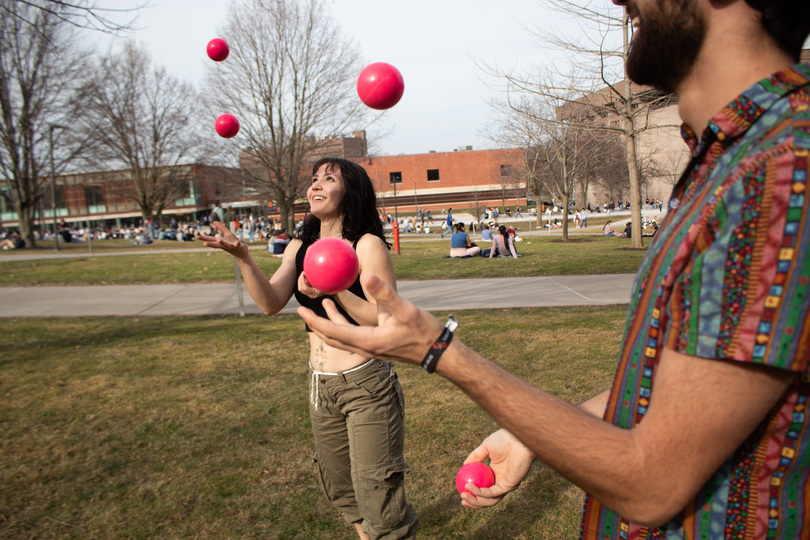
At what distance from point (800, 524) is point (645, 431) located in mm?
363

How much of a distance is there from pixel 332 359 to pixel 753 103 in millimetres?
2218

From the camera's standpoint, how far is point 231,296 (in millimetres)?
10836

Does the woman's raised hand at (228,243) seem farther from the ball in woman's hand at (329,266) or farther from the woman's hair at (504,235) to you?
the woman's hair at (504,235)

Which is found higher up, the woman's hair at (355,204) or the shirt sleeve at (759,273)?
the woman's hair at (355,204)

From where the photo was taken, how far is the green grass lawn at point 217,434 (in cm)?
353

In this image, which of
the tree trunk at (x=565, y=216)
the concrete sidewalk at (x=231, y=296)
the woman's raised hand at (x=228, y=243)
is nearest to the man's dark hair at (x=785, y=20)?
the woman's raised hand at (x=228, y=243)

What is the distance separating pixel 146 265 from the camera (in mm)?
16016

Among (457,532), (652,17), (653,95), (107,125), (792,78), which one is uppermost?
(107,125)

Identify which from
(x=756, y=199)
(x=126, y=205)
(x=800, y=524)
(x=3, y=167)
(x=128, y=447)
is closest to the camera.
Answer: (x=756, y=199)

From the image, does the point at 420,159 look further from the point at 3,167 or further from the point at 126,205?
the point at 3,167

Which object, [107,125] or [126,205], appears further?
[126,205]

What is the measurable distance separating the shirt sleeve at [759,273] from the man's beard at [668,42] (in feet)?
0.98

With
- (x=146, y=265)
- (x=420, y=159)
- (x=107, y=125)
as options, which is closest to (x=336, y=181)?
(x=146, y=265)

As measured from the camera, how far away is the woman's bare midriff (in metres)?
2.76
